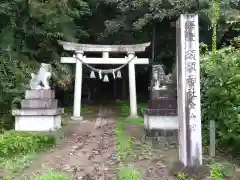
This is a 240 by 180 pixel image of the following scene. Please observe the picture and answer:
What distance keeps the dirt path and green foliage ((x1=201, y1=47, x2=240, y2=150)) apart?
2706mm

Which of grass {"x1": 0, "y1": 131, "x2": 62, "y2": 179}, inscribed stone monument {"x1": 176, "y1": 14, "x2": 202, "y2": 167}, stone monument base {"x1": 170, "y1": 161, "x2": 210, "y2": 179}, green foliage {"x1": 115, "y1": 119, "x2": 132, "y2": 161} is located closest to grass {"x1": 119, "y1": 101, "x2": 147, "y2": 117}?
green foliage {"x1": 115, "y1": 119, "x2": 132, "y2": 161}

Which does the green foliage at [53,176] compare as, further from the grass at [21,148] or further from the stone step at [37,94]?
the stone step at [37,94]

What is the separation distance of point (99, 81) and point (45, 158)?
14671mm

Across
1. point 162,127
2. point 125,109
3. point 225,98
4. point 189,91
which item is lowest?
point 162,127

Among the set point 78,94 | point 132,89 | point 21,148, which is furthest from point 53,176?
point 132,89

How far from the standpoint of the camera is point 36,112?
9.59 metres

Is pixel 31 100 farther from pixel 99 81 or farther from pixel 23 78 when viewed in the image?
pixel 99 81

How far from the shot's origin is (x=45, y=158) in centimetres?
764

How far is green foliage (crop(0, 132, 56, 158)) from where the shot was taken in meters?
7.79

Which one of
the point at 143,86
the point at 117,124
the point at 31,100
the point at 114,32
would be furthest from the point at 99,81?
the point at 31,100

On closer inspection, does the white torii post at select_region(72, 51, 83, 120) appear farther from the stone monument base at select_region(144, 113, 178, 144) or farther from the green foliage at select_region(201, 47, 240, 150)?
the green foliage at select_region(201, 47, 240, 150)

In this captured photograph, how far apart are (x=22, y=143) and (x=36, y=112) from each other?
172cm

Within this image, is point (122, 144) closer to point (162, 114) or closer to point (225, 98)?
point (162, 114)

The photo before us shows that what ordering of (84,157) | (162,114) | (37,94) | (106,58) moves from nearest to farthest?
(84,157) < (162,114) < (37,94) < (106,58)
